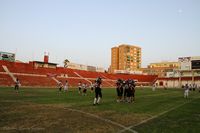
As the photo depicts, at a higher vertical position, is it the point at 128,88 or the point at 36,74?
the point at 36,74

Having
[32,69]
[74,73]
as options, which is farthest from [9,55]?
[74,73]

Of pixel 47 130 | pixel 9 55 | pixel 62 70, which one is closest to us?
pixel 47 130

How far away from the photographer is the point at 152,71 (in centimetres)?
19438

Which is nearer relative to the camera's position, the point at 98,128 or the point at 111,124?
the point at 98,128

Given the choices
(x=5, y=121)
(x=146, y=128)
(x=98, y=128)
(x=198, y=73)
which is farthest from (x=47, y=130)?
(x=198, y=73)

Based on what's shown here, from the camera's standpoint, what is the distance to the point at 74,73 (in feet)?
320

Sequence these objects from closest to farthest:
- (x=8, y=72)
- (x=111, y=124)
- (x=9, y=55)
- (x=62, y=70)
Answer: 1. (x=111, y=124)
2. (x=8, y=72)
3. (x=9, y=55)
4. (x=62, y=70)

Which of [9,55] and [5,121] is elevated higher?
[9,55]

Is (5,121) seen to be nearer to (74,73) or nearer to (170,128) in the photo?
(170,128)

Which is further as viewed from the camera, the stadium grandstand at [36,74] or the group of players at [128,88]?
the stadium grandstand at [36,74]

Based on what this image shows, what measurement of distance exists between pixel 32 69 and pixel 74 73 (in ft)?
70.0

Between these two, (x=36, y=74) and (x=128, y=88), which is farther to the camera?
(x=36, y=74)

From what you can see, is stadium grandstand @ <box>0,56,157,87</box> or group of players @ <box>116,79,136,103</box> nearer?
group of players @ <box>116,79,136,103</box>

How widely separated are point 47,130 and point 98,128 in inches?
91.3
